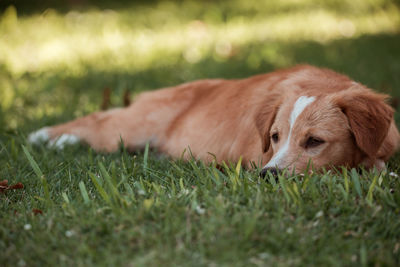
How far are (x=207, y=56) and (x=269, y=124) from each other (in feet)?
12.6

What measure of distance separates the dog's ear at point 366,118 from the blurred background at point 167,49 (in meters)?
1.89

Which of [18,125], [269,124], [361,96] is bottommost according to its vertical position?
[18,125]

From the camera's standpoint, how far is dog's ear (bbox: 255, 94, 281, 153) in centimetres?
Result: 352

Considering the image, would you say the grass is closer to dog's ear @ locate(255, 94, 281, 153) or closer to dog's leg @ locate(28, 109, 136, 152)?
dog's leg @ locate(28, 109, 136, 152)

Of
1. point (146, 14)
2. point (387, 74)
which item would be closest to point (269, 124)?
point (387, 74)

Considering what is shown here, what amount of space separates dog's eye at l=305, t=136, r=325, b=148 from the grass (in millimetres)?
296

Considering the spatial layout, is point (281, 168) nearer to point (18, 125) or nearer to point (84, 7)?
point (18, 125)

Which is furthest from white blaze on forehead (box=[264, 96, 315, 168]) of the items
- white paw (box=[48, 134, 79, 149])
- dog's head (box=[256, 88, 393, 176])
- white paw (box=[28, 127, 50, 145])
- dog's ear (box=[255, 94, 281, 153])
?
white paw (box=[28, 127, 50, 145])

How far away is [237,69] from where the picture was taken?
6.71 m

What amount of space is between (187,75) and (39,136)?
2561mm

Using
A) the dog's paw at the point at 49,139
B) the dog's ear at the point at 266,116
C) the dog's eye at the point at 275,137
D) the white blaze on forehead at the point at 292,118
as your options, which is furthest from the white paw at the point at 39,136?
the white blaze on forehead at the point at 292,118

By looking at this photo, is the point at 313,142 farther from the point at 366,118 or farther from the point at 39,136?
the point at 39,136

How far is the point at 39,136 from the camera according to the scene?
4.57 meters

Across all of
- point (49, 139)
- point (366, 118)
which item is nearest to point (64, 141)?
point (49, 139)
